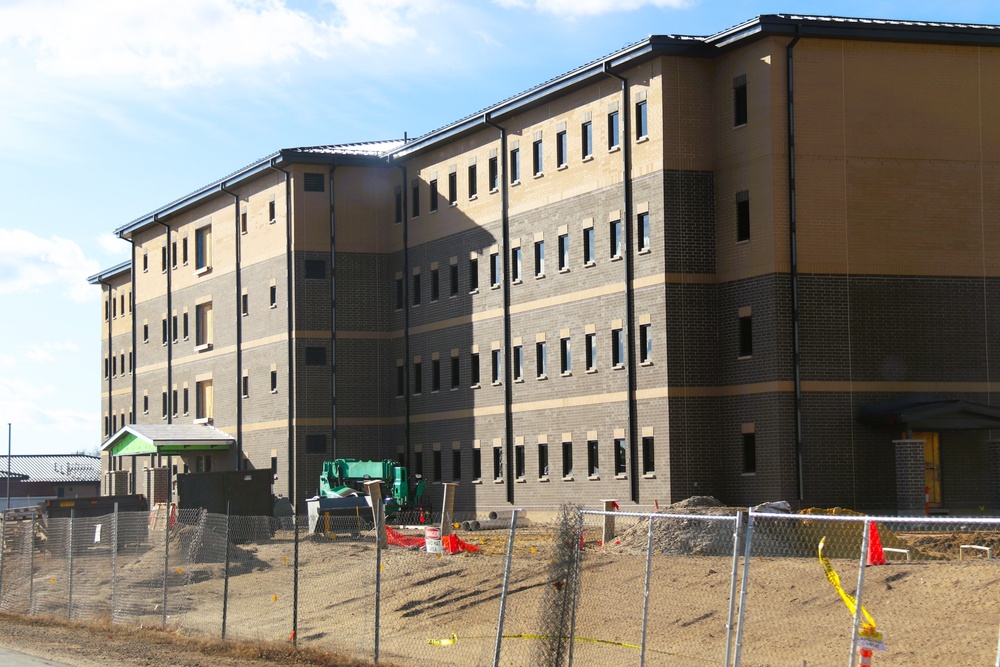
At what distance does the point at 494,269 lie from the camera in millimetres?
53531

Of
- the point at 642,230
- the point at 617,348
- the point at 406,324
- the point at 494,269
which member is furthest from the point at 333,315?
the point at 642,230

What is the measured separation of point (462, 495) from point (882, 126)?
2100 cm

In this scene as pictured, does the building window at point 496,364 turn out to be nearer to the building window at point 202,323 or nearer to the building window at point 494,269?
the building window at point 494,269

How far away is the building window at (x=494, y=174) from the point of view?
53094 millimetres

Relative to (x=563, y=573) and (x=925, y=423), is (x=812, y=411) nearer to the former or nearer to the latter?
(x=925, y=423)

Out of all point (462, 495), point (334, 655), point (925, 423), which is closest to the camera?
point (334, 655)

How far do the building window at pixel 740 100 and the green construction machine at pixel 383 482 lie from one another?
18.6 meters

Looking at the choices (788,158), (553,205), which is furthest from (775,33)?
(553,205)

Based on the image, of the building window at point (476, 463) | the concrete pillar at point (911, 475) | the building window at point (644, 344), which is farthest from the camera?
the building window at point (476, 463)

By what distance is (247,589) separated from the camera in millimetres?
31578

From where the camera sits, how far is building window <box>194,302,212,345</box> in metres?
69.1

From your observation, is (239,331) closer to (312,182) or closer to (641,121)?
(312,182)

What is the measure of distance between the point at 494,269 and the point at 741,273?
40.5ft

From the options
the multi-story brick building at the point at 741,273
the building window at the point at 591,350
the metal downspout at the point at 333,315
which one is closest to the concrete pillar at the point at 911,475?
the multi-story brick building at the point at 741,273
